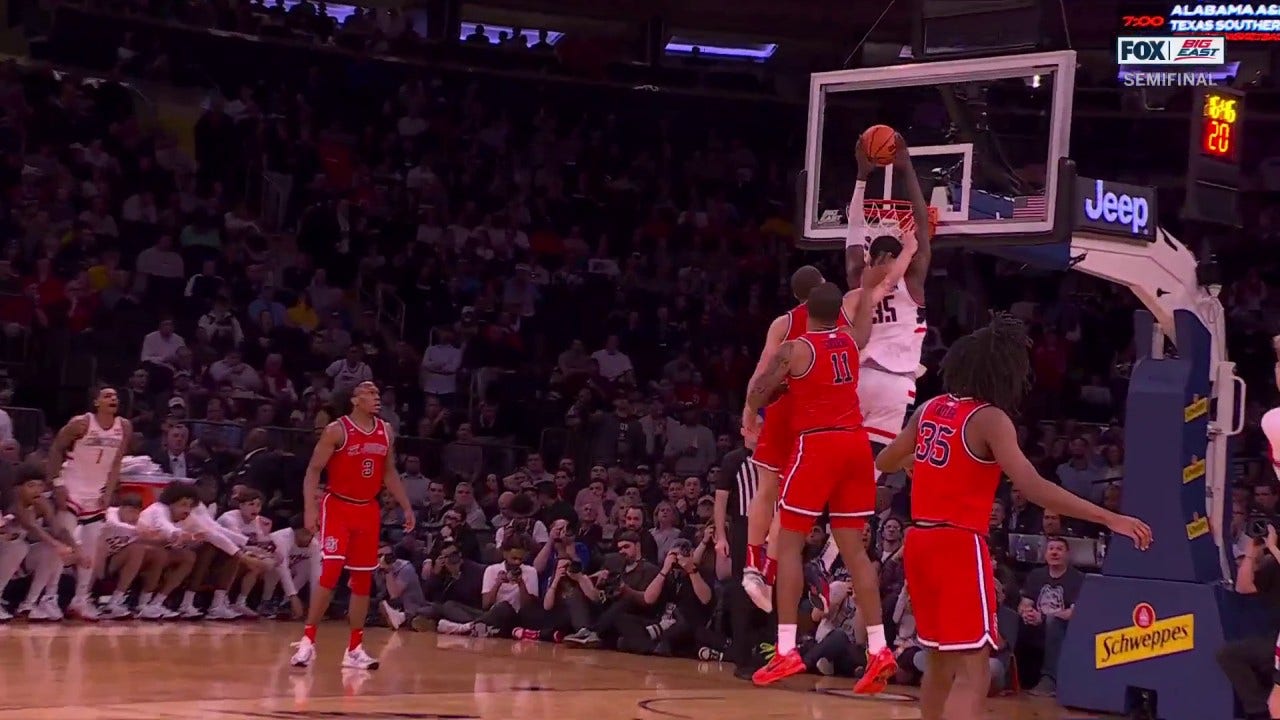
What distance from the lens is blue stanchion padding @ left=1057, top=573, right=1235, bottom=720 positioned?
37.4 feet

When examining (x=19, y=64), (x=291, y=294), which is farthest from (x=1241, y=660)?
(x=19, y=64)

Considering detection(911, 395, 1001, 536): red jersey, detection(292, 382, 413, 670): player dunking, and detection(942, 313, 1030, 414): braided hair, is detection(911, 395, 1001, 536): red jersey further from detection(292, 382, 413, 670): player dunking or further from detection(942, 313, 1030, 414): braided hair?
detection(292, 382, 413, 670): player dunking

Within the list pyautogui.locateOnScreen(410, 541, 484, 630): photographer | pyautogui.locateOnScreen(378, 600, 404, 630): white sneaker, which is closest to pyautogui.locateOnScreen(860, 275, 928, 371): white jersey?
pyautogui.locateOnScreen(410, 541, 484, 630): photographer

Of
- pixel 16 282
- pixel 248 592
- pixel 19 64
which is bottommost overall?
pixel 248 592

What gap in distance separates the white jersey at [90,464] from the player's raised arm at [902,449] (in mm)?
9692

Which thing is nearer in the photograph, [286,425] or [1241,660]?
[1241,660]

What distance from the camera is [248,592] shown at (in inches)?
675

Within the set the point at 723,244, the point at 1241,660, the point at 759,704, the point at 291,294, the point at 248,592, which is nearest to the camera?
the point at 1241,660

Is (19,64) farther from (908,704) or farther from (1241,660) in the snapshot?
(1241,660)

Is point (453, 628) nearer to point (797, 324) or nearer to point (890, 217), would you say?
point (797, 324)

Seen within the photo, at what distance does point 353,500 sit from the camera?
41.8 ft

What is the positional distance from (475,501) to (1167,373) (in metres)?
8.12

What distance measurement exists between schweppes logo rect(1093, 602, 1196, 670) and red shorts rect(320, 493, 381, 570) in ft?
16.9

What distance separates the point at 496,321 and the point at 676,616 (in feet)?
24.3
